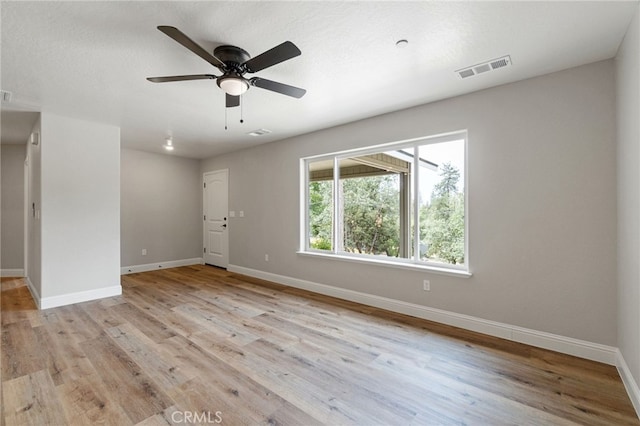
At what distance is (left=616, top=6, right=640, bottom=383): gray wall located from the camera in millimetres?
1881

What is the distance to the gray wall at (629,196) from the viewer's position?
1881 mm

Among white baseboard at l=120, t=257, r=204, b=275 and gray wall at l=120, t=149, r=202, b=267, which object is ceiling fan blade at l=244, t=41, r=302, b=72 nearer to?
gray wall at l=120, t=149, r=202, b=267

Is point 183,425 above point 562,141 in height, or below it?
below

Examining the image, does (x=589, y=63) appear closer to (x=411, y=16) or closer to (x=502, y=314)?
(x=411, y=16)

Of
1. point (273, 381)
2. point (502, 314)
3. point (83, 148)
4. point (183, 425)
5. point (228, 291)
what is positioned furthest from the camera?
point (228, 291)

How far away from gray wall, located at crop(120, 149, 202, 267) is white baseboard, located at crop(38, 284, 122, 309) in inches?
70.6

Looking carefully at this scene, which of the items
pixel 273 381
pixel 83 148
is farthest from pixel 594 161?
pixel 83 148

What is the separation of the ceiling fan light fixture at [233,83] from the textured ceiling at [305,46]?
26 centimetres

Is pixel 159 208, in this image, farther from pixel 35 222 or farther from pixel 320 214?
pixel 320 214

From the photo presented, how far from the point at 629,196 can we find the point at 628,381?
131cm

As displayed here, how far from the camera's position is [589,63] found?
2480 millimetres

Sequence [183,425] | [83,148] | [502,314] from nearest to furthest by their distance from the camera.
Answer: [183,425] → [502,314] → [83,148]

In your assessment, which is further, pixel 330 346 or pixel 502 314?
pixel 502 314

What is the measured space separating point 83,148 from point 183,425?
4112 mm
